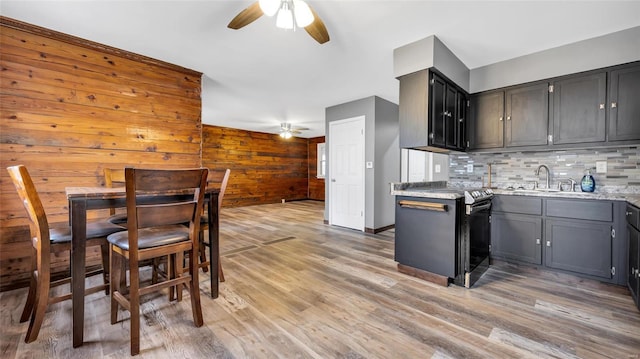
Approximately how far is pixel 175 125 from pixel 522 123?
4197 millimetres

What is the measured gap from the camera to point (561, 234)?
2693 mm

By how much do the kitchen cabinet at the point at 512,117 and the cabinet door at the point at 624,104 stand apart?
50cm

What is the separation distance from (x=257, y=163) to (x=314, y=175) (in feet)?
7.13

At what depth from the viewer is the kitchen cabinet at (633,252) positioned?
78.5 inches

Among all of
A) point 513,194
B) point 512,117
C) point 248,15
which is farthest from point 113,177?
point 512,117

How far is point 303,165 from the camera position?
9750 mm

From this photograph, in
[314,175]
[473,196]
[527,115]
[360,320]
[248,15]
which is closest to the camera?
[360,320]

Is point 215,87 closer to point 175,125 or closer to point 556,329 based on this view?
point 175,125

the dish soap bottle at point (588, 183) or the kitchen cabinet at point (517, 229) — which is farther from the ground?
the dish soap bottle at point (588, 183)

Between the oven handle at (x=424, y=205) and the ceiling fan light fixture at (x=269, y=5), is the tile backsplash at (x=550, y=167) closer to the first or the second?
the oven handle at (x=424, y=205)

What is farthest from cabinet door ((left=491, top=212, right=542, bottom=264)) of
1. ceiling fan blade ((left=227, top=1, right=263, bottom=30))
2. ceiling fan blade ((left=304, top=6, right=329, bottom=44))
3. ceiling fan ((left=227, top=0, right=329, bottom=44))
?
ceiling fan blade ((left=227, top=1, right=263, bottom=30))

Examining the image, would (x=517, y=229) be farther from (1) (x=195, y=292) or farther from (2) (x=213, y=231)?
(1) (x=195, y=292)

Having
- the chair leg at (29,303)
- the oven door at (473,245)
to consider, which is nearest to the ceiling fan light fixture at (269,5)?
the oven door at (473,245)

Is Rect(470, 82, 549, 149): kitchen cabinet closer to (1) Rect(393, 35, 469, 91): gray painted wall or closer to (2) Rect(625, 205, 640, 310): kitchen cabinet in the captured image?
(1) Rect(393, 35, 469, 91): gray painted wall
